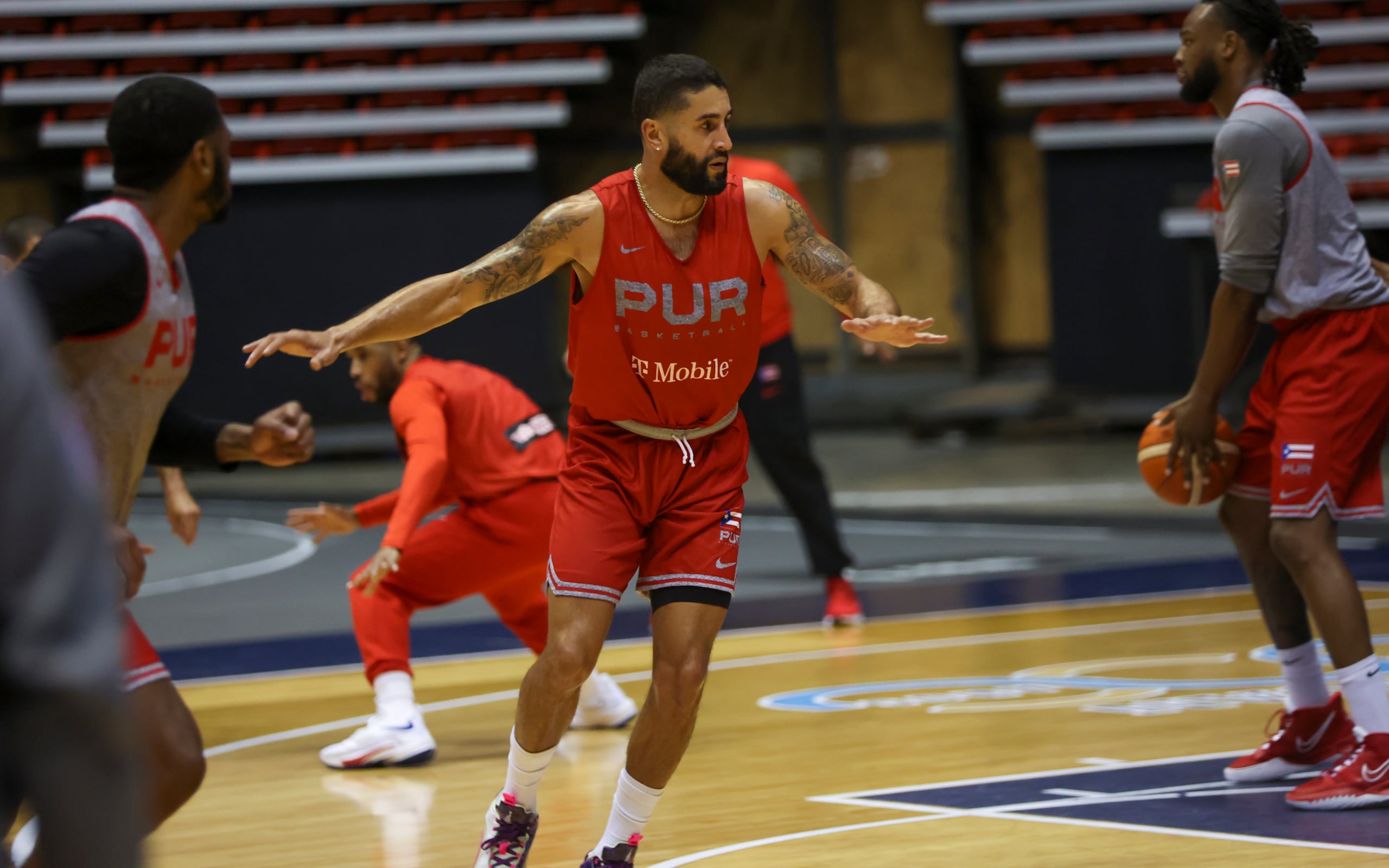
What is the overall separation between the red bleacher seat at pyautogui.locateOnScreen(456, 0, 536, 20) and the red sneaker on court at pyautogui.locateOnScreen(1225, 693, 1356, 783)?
11.5m

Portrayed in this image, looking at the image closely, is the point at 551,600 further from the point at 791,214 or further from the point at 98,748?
the point at 98,748

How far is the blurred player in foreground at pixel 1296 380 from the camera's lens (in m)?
4.06

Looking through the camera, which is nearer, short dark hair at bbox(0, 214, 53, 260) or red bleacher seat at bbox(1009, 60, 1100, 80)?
short dark hair at bbox(0, 214, 53, 260)

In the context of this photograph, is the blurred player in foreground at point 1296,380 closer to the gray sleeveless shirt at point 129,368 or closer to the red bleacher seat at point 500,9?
the gray sleeveless shirt at point 129,368

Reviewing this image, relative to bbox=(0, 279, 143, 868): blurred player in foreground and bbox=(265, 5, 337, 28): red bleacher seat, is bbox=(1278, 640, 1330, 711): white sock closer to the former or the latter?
bbox=(0, 279, 143, 868): blurred player in foreground

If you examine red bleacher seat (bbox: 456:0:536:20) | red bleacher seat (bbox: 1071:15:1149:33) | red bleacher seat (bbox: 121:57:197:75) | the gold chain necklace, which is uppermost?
red bleacher seat (bbox: 456:0:536:20)

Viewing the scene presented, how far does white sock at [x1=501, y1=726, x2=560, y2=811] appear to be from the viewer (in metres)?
3.48

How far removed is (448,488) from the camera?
17.1 ft

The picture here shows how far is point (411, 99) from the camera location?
567 inches

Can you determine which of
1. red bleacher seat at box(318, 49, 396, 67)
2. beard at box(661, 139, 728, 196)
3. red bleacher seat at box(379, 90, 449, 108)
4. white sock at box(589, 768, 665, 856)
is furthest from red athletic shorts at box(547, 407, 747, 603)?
red bleacher seat at box(318, 49, 396, 67)

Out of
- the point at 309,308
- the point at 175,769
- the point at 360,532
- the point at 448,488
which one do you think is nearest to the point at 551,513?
the point at 448,488

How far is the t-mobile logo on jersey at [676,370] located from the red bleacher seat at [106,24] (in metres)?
12.3

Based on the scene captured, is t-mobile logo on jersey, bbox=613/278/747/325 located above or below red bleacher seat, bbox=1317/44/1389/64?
below

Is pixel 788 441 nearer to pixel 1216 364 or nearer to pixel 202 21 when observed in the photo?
pixel 1216 364
